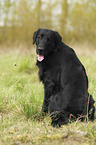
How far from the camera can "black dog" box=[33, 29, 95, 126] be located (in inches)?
Result: 111

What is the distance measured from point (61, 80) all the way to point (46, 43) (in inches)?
22.0

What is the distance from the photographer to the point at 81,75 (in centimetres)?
284

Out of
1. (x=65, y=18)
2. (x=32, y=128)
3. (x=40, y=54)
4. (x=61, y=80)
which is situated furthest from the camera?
(x=65, y=18)

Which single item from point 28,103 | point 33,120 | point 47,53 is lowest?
point 33,120

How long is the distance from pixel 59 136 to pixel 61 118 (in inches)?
17.3

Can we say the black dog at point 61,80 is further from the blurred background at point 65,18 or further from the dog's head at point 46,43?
the blurred background at point 65,18

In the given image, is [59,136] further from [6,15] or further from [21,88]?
[6,15]

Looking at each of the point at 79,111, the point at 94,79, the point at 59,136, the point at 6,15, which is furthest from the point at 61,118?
the point at 6,15

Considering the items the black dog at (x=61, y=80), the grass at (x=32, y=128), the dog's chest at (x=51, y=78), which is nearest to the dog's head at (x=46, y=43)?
the black dog at (x=61, y=80)

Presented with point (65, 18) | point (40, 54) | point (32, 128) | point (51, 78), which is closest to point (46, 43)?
point (40, 54)

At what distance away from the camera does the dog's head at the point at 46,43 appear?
9.70ft

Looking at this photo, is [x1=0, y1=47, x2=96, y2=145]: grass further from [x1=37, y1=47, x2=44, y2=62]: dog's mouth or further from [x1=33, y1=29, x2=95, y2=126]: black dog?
[x1=37, y1=47, x2=44, y2=62]: dog's mouth

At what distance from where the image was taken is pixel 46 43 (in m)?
2.97

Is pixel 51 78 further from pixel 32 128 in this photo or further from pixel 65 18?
pixel 65 18
